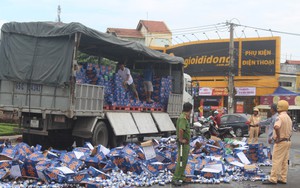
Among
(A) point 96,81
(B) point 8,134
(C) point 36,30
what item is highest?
(C) point 36,30

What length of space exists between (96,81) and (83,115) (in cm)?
169

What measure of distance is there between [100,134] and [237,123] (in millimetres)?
14870

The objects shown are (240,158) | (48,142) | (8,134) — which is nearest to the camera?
(240,158)

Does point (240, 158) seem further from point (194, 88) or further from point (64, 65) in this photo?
point (194, 88)

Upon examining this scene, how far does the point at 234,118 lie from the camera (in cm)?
2584

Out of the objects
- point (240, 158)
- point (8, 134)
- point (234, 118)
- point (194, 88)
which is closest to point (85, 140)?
point (240, 158)

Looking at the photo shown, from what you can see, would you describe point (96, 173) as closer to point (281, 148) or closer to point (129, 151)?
point (129, 151)

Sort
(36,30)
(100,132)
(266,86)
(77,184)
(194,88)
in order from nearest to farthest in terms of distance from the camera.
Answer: (77,184), (36,30), (100,132), (194,88), (266,86)

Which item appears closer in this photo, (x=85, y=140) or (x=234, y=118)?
(x=85, y=140)

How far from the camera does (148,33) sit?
71.5 m

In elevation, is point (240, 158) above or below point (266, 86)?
below

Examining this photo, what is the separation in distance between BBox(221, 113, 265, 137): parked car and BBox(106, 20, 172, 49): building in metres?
42.7

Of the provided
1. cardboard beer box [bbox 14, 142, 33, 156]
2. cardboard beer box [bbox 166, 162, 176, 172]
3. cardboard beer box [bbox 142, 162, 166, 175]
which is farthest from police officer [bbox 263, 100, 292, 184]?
cardboard beer box [bbox 14, 142, 33, 156]

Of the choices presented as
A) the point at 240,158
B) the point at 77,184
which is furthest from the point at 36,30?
the point at 240,158
